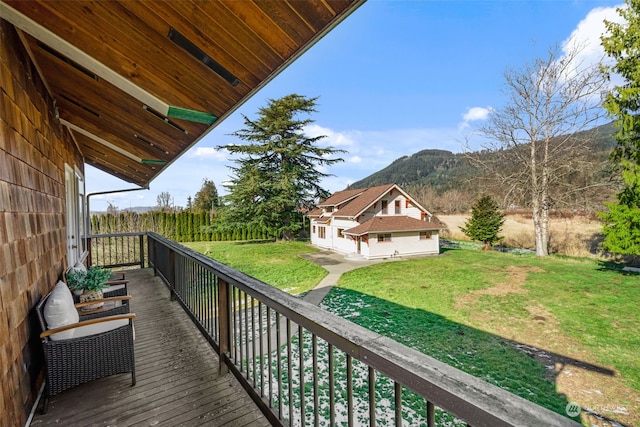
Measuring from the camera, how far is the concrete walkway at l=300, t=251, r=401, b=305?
26.8 feet

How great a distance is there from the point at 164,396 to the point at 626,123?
14.5 metres

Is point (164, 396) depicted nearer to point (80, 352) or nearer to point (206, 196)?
point (80, 352)

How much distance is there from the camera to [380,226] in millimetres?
→ 14609

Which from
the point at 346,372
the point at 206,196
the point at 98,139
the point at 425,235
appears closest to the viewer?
the point at 346,372

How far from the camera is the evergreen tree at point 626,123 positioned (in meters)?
9.20

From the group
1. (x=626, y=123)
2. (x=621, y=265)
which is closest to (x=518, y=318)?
(x=626, y=123)

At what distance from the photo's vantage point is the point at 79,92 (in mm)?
2947

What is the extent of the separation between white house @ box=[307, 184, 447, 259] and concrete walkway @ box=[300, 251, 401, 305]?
0.76 meters

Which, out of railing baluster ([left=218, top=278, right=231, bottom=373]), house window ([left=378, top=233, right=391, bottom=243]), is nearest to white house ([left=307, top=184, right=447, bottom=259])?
house window ([left=378, top=233, right=391, bottom=243])

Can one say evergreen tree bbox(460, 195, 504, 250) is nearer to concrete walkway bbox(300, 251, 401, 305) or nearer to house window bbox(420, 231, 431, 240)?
house window bbox(420, 231, 431, 240)

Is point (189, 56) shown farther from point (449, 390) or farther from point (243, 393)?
point (243, 393)

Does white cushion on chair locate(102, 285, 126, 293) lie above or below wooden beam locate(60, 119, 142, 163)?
below

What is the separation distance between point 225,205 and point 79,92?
1833cm

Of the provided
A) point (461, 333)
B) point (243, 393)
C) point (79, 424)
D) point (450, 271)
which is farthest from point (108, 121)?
point (450, 271)
